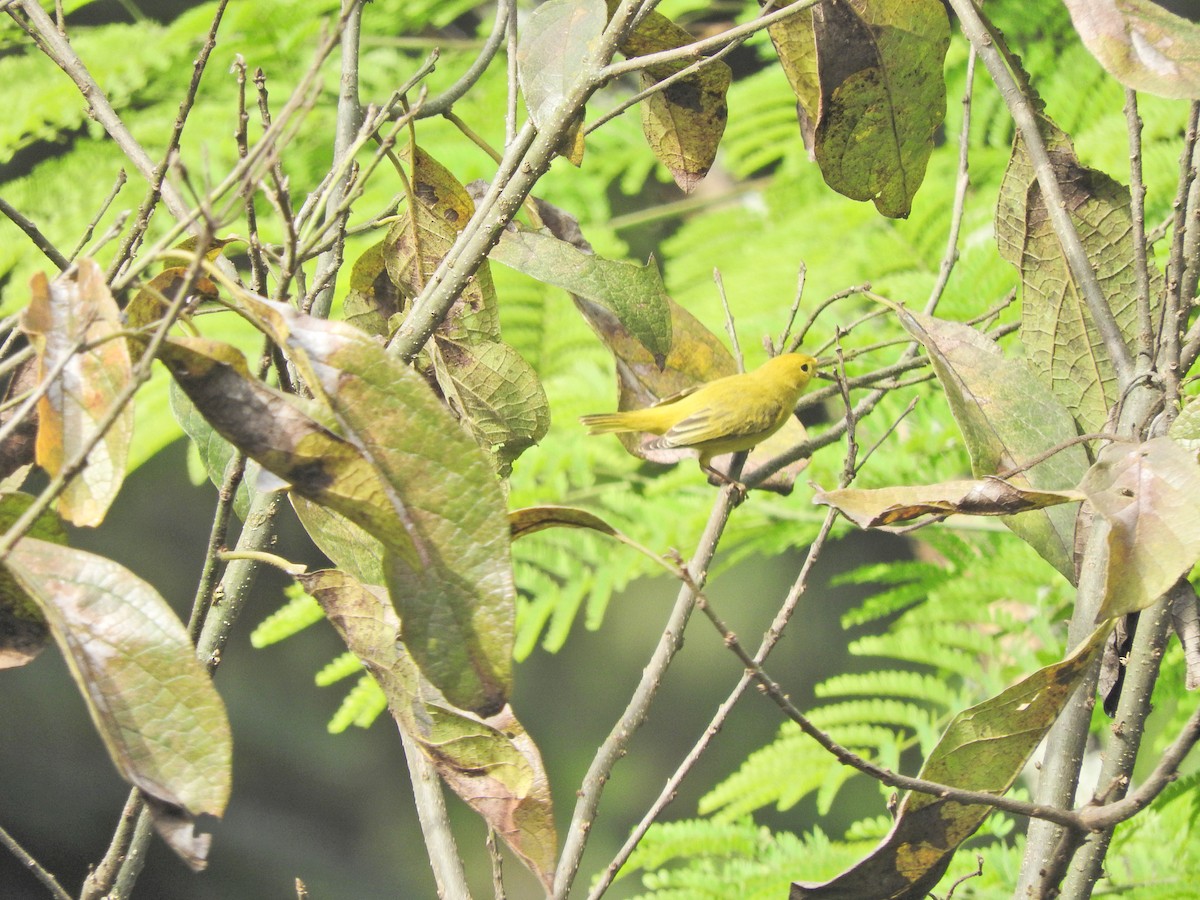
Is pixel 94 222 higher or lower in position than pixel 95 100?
lower

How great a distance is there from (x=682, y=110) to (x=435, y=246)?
0.99ft

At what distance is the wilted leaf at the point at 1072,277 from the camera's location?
90 centimetres

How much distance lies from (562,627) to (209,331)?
1.11 meters

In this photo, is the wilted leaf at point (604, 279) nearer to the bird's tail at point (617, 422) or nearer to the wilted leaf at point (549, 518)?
the wilted leaf at point (549, 518)

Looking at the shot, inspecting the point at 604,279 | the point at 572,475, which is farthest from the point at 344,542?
the point at 572,475

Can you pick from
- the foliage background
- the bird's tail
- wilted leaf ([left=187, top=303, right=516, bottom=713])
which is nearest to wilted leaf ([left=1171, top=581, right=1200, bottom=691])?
wilted leaf ([left=187, top=303, right=516, bottom=713])

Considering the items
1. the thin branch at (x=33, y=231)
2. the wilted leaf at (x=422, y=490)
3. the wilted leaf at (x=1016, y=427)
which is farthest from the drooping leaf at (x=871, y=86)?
the thin branch at (x=33, y=231)

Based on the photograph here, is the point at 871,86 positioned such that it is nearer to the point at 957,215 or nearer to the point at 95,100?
the point at 957,215

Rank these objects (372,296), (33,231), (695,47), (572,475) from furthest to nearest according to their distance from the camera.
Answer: (572,475), (372,296), (33,231), (695,47)

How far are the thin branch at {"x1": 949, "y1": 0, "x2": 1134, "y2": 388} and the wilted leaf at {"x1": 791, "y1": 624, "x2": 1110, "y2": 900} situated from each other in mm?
228

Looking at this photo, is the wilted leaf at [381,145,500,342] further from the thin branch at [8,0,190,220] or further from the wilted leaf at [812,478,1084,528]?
the wilted leaf at [812,478,1084,528]

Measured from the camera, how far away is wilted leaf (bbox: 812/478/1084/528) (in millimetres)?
659

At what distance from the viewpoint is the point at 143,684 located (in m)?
0.58

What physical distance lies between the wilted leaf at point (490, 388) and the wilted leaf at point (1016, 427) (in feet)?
1.07
